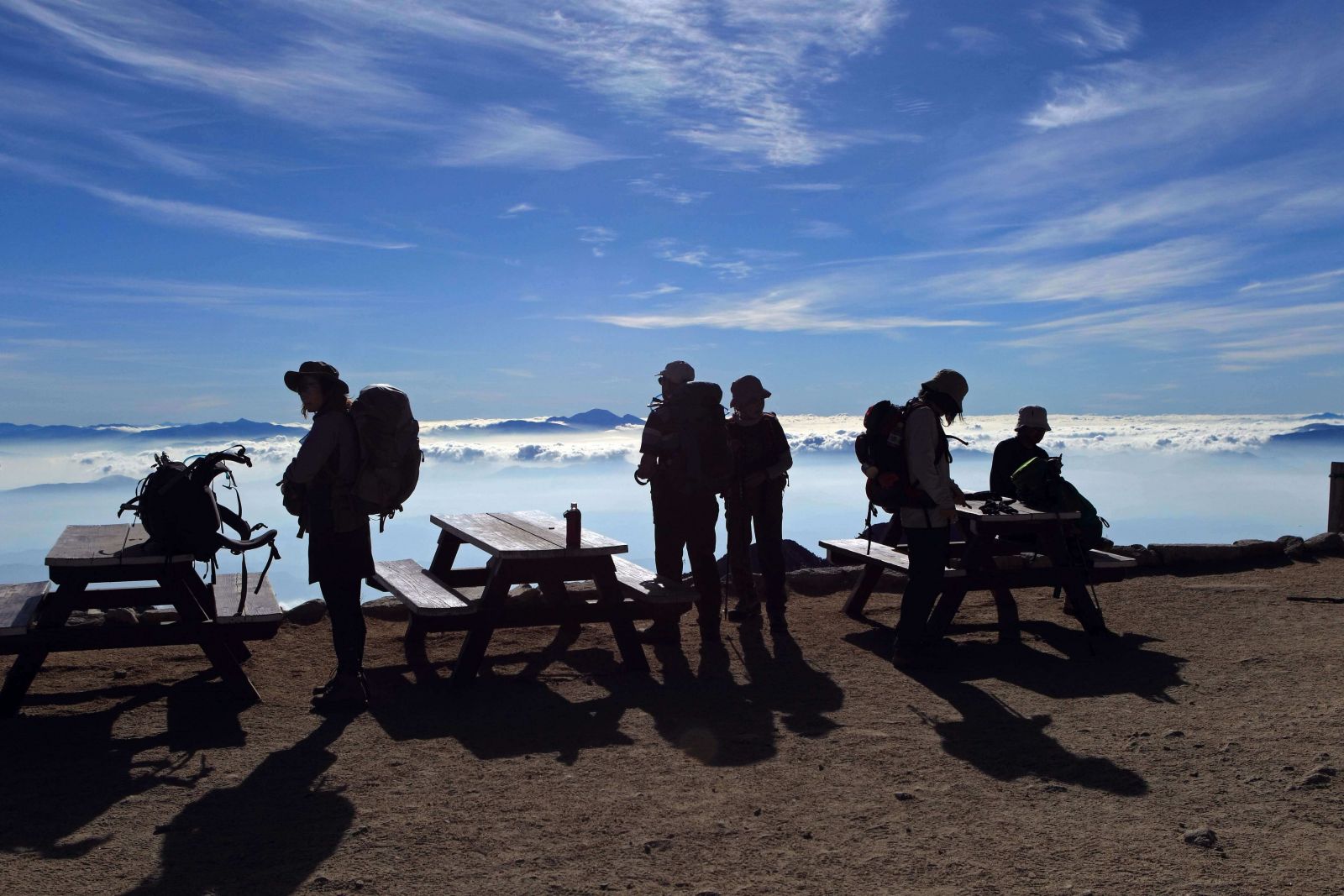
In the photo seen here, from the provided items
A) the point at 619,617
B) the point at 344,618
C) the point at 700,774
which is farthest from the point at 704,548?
the point at 700,774

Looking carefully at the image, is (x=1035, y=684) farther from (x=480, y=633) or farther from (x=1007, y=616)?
(x=480, y=633)

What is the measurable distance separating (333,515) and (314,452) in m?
0.40

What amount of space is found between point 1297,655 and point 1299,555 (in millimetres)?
5037

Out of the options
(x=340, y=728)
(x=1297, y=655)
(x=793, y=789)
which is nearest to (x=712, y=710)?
(x=793, y=789)

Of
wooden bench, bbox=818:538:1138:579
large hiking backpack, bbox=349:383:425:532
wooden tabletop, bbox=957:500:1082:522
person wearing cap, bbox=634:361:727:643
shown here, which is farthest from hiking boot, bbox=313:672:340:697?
wooden tabletop, bbox=957:500:1082:522

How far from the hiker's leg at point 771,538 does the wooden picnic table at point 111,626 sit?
3.60m

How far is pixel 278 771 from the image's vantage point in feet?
16.7

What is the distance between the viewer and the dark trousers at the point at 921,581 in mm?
6902

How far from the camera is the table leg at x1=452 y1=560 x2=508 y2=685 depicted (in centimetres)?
667

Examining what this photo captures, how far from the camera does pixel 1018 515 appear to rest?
25.9 ft

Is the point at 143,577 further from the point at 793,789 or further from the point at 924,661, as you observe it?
the point at 924,661

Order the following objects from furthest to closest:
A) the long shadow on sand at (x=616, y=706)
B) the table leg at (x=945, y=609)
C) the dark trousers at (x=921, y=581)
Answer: the table leg at (x=945, y=609) → the dark trousers at (x=921, y=581) → the long shadow on sand at (x=616, y=706)

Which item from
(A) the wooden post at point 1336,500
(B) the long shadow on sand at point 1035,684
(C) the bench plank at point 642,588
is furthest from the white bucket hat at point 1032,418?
(A) the wooden post at point 1336,500

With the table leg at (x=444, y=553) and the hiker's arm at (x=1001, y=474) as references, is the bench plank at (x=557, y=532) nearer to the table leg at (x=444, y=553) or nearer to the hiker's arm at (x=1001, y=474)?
the table leg at (x=444, y=553)
